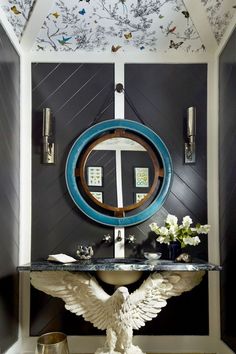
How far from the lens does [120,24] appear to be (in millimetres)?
2719

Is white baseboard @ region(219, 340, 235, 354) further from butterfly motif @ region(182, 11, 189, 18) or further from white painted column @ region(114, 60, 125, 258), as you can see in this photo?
butterfly motif @ region(182, 11, 189, 18)

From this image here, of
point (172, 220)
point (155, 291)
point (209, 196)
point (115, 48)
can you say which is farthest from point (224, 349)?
point (115, 48)

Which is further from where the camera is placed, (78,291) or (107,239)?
A: (107,239)

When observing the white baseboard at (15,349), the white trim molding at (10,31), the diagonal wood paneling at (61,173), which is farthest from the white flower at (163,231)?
the white trim molding at (10,31)

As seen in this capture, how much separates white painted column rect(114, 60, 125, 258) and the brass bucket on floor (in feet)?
2.50

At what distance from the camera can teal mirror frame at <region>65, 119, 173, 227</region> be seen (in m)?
2.86

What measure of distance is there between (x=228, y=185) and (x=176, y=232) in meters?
0.55

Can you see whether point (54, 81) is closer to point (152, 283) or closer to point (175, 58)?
point (175, 58)

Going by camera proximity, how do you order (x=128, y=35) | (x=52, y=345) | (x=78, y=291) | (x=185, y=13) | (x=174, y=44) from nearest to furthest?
(x=52, y=345), (x=78, y=291), (x=185, y=13), (x=128, y=35), (x=174, y=44)

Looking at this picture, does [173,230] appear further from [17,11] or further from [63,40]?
[17,11]

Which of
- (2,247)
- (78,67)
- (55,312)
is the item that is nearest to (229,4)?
(78,67)

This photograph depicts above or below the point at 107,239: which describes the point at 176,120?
above

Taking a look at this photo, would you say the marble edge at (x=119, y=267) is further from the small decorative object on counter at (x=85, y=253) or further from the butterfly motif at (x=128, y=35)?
the butterfly motif at (x=128, y=35)

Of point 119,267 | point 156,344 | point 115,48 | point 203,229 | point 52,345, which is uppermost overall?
point 115,48
